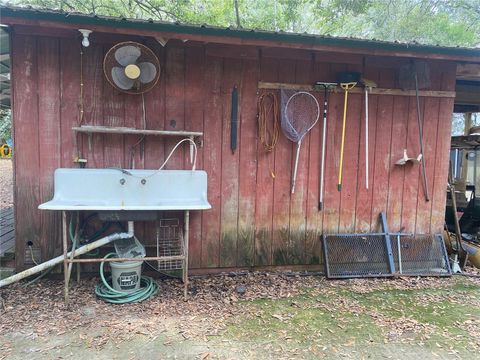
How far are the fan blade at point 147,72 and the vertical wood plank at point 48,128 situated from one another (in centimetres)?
77

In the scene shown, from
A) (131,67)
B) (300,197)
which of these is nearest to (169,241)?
(300,197)

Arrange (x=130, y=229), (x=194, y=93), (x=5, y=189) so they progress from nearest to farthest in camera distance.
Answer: (x=130, y=229)
(x=194, y=93)
(x=5, y=189)

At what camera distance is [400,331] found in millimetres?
2508

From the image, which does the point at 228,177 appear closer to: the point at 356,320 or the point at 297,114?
the point at 297,114

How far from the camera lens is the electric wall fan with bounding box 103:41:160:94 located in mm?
2982

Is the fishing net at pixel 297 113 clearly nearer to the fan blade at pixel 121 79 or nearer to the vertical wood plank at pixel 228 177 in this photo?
the vertical wood plank at pixel 228 177

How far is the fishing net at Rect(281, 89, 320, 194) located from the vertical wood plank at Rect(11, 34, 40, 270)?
2355mm

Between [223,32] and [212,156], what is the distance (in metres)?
1.17

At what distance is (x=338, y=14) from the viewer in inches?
424

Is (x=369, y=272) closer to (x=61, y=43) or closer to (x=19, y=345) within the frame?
(x=19, y=345)

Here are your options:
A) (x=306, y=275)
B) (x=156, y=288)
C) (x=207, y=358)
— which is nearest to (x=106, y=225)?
(x=156, y=288)

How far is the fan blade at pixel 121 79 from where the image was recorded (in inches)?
120

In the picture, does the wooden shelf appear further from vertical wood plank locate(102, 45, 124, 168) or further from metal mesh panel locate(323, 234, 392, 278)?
metal mesh panel locate(323, 234, 392, 278)

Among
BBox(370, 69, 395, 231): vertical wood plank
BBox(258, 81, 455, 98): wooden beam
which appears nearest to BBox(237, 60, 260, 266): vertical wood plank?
BBox(258, 81, 455, 98): wooden beam
